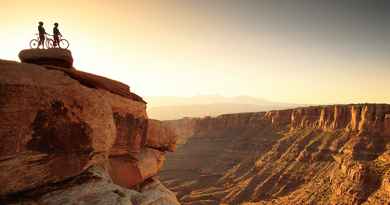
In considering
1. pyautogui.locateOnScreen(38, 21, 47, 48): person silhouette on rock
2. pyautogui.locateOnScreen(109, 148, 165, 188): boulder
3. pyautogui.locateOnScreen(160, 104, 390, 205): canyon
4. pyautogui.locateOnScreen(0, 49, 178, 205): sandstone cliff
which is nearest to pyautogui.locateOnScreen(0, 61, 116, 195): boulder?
pyautogui.locateOnScreen(0, 49, 178, 205): sandstone cliff

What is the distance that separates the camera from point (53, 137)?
12992 mm

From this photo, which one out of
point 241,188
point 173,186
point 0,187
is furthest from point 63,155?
point 173,186

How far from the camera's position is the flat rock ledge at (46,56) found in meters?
17.7

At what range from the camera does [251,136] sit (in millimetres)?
136000

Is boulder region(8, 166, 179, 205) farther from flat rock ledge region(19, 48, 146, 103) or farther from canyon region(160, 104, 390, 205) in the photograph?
canyon region(160, 104, 390, 205)

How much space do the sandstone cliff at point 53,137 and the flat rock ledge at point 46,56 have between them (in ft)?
0.15

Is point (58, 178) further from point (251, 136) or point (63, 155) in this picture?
point (251, 136)

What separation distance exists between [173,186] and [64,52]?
92263mm

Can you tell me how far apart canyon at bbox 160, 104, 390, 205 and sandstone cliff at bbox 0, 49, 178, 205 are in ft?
175

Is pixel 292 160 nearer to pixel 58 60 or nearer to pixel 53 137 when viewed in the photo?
pixel 58 60

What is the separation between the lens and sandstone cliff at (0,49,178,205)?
11750 mm

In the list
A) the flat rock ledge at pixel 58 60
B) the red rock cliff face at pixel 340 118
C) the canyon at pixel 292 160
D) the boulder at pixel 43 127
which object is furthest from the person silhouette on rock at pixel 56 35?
the red rock cliff face at pixel 340 118

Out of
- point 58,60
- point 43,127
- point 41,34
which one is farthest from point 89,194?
point 41,34

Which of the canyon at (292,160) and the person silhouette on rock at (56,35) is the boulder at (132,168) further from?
the canyon at (292,160)
